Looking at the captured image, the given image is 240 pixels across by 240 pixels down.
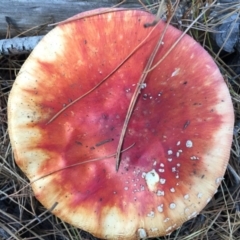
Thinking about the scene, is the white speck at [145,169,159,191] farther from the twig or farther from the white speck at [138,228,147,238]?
the twig

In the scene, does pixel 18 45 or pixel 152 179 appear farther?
pixel 18 45

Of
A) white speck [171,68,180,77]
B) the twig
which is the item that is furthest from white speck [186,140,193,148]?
the twig

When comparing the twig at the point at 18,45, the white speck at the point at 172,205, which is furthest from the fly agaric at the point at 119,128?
the twig at the point at 18,45

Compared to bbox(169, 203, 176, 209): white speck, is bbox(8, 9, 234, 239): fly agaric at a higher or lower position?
higher

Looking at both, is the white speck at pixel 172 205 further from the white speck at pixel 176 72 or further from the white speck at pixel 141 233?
the white speck at pixel 176 72

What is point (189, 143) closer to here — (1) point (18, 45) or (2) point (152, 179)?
(2) point (152, 179)

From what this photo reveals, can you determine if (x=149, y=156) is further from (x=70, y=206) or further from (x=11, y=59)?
(x=11, y=59)

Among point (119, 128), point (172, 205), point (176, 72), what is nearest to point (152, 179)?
point (172, 205)
